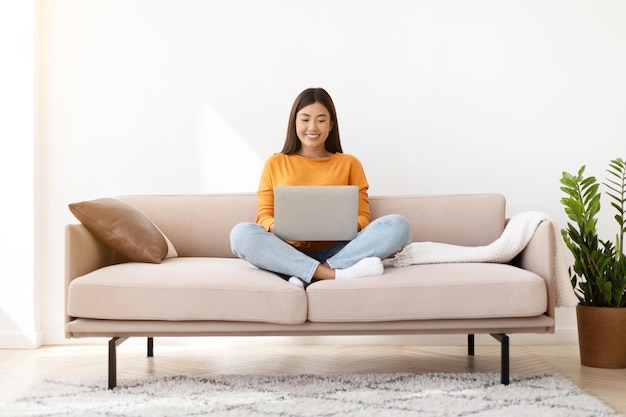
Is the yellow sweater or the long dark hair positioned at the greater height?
the long dark hair

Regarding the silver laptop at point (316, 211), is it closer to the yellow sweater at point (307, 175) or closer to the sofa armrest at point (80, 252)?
the yellow sweater at point (307, 175)

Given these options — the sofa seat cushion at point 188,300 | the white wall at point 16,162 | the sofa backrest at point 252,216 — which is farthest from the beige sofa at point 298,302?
the white wall at point 16,162

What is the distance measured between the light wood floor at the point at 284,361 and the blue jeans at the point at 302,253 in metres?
0.57

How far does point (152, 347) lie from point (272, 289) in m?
1.11

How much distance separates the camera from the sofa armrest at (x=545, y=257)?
2850 millimetres

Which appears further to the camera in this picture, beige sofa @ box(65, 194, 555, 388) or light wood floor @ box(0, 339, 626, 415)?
light wood floor @ box(0, 339, 626, 415)

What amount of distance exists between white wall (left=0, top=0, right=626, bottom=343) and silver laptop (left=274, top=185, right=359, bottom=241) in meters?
1.11

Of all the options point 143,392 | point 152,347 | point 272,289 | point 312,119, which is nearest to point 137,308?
point 143,392

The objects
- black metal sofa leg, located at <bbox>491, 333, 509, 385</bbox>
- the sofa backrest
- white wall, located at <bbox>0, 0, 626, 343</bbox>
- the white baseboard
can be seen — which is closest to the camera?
black metal sofa leg, located at <bbox>491, 333, 509, 385</bbox>

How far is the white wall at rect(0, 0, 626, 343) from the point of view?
3984 millimetres

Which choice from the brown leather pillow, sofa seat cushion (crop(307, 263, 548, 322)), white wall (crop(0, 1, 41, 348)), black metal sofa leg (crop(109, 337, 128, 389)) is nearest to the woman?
sofa seat cushion (crop(307, 263, 548, 322))

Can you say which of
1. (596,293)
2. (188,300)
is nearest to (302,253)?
(188,300)

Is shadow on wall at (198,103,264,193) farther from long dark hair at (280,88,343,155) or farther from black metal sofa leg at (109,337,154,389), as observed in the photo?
black metal sofa leg at (109,337,154,389)

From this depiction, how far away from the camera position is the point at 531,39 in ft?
13.1
